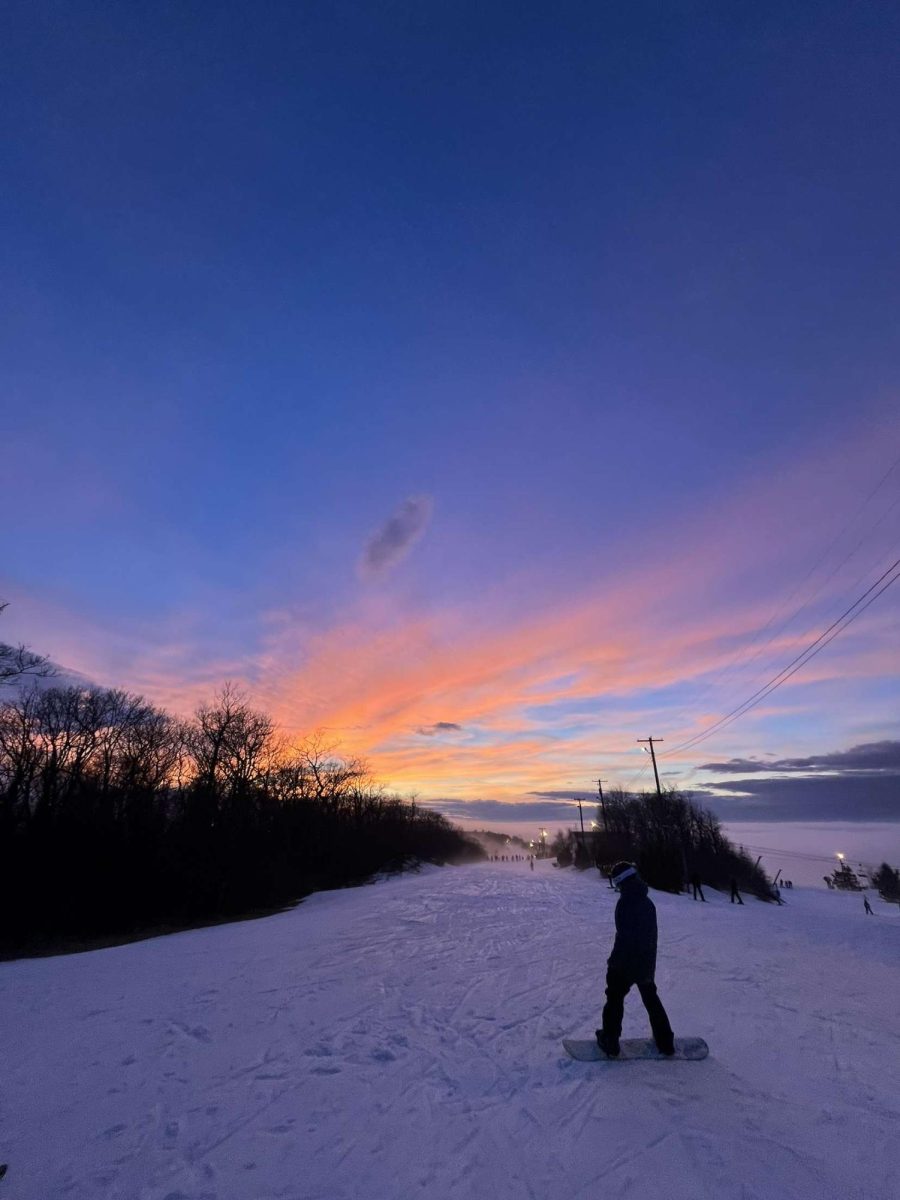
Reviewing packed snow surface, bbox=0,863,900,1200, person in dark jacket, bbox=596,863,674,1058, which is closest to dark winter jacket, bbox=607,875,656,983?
person in dark jacket, bbox=596,863,674,1058

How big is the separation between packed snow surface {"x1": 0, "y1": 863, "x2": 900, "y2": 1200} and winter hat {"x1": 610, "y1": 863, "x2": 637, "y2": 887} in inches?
71.8

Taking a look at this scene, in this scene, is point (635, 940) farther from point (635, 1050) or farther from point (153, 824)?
point (153, 824)

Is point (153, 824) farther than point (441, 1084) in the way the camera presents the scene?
Yes

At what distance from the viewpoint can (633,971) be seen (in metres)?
6.11

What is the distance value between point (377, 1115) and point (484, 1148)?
118cm

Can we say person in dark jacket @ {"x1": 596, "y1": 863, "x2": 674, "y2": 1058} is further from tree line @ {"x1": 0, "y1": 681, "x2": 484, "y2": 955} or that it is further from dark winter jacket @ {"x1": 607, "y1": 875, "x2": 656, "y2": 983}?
tree line @ {"x1": 0, "y1": 681, "x2": 484, "y2": 955}

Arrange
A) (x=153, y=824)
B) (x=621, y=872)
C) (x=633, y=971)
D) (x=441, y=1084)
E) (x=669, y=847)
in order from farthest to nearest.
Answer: (x=669, y=847) → (x=153, y=824) → (x=621, y=872) → (x=633, y=971) → (x=441, y=1084)

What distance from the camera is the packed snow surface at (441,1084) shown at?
4242mm

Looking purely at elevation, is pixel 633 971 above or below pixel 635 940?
below

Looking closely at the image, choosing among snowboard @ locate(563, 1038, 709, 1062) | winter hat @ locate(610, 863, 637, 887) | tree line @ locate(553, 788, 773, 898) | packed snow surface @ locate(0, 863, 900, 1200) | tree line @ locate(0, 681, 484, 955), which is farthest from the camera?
tree line @ locate(553, 788, 773, 898)

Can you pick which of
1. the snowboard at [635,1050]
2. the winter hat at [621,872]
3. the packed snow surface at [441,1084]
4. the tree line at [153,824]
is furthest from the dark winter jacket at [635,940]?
the tree line at [153,824]

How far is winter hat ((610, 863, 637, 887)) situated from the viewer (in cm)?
651

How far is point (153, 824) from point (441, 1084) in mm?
31744

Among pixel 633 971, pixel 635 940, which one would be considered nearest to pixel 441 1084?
pixel 633 971
